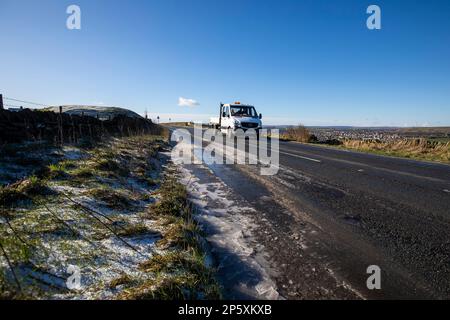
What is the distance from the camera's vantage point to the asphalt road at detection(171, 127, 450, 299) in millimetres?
2756

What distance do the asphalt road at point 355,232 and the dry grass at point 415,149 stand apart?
22.4ft

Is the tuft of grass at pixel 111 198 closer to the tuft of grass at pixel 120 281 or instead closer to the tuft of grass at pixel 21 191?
the tuft of grass at pixel 21 191

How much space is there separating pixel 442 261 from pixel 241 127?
57.7 feet

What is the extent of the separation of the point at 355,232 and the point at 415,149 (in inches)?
567

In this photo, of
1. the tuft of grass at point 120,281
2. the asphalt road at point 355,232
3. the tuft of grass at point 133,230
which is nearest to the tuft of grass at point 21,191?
the tuft of grass at point 133,230

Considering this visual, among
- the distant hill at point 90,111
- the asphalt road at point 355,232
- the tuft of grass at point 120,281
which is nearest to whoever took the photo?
the tuft of grass at point 120,281

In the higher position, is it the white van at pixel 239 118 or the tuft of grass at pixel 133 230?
the white van at pixel 239 118

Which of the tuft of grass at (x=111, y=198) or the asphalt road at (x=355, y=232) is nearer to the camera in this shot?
the asphalt road at (x=355, y=232)

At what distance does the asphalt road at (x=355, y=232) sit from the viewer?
108 inches

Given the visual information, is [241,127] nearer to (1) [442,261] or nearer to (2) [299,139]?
(2) [299,139]

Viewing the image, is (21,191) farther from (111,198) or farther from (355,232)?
(355,232)

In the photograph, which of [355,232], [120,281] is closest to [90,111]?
[120,281]

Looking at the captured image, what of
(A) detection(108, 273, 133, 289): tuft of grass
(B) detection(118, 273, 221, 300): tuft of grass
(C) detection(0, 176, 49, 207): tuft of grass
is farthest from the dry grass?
(C) detection(0, 176, 49, 207): tuft of grass

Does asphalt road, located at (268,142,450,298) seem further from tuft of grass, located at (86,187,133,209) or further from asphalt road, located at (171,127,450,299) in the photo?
tuft of grass, located at (86,187,133,209)
